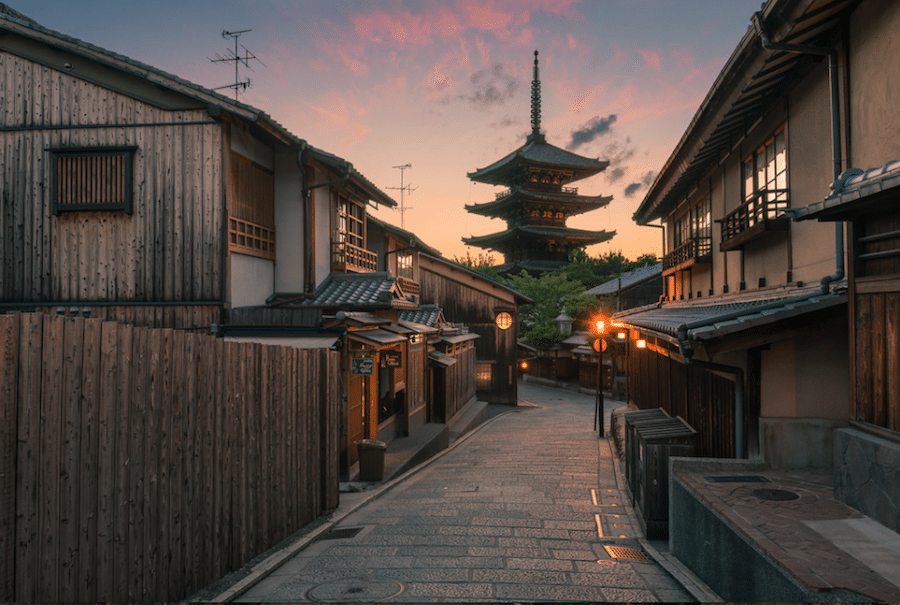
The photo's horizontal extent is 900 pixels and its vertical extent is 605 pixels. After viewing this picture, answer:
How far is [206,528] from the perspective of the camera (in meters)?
5.64

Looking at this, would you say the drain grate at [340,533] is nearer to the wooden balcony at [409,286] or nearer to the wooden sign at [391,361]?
the wooden sign at [391,361]

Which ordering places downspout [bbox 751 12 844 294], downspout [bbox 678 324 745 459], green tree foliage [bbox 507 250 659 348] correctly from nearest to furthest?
downspout [bbox 751 12 844 294] < downspout [bbox 678 324 745 459] < green tree foliage [bbox 507 250 659 348]

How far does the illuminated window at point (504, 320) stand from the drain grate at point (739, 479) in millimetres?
23629

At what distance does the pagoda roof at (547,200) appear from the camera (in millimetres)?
48406

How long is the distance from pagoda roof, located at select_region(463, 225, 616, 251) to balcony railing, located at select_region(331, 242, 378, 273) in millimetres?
31692

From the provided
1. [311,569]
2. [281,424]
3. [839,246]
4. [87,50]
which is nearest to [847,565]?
[839,246]

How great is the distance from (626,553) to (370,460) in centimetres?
590

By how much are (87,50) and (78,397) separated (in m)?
11.3

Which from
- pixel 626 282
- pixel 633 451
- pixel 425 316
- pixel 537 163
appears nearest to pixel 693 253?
pixel 633 451

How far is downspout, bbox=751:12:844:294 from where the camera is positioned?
7168mm

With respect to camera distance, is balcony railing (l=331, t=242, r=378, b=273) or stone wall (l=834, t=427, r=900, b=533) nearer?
stone wall (l=834, t=427, r=900, b=533)

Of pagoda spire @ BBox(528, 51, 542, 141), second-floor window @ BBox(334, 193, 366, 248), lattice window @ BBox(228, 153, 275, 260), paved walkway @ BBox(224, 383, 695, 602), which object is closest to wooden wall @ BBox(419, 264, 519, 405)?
second-floor window @ BBox(334, 193, 366, 248)

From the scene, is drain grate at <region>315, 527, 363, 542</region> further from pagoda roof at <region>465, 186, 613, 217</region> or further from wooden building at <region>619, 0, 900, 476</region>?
pagoda roof at <region>465, 186, 613, 217</region>

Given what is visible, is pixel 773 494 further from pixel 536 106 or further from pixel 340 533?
pixel 536 106
